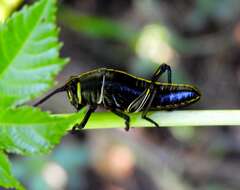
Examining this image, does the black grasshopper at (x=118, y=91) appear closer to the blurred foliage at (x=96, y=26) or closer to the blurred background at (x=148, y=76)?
the blurred background at (x=148, y=76)

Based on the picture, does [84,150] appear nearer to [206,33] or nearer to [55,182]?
[55,182]

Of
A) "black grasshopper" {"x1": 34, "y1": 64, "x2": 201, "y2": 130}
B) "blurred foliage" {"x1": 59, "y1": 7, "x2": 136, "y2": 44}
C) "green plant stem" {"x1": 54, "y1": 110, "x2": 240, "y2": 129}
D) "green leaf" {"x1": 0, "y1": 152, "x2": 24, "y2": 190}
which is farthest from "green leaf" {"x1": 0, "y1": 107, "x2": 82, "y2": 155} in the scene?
"blurred foliage" {"x1": 59, "y1": 7, "x2": 136, "y2": 44}

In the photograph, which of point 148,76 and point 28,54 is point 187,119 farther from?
point 148,76

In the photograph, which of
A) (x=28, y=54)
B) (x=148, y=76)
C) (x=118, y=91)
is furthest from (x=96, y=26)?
(x=28, y=54)

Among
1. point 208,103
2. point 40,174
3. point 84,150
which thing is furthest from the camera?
point 208,103

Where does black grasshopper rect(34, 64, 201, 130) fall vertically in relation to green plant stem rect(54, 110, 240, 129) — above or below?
above

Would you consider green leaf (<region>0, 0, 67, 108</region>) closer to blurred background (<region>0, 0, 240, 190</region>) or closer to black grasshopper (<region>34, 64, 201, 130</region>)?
black grasshopper (<region>34, 64, 201, 130</region>)

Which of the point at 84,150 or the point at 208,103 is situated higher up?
the point at 208,103

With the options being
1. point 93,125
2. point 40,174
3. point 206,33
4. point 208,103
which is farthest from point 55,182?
point 93,125
